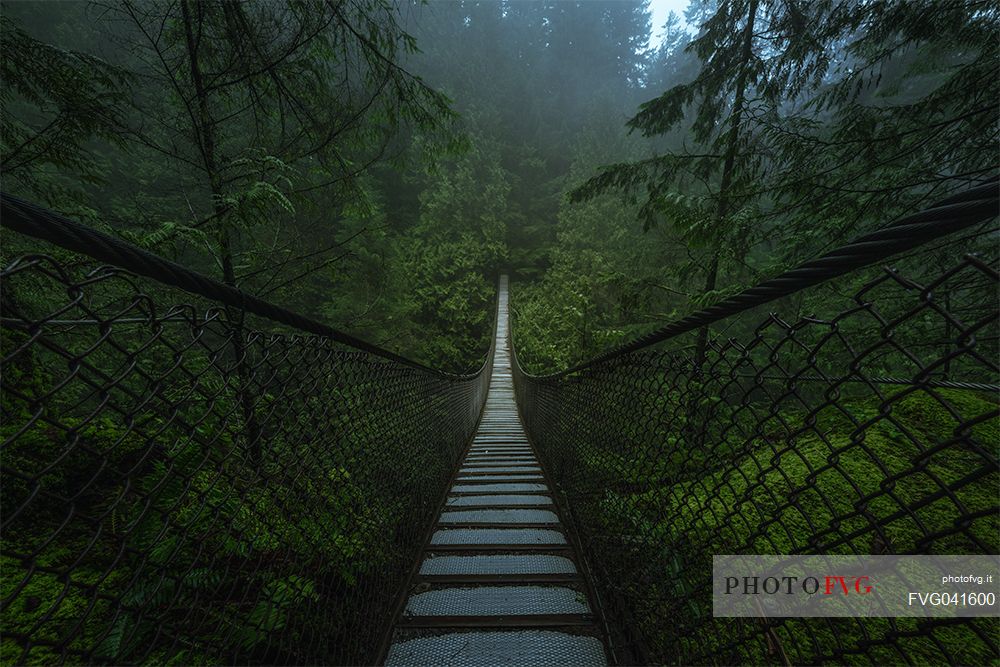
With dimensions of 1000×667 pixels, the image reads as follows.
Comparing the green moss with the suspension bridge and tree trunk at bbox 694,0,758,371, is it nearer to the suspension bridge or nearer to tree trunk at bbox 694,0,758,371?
the suspension bridge

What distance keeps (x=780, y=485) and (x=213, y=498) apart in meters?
2.35

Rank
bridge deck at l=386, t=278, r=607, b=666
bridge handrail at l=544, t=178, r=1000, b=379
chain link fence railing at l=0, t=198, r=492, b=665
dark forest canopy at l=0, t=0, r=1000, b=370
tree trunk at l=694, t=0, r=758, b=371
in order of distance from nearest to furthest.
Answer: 1. bridge handrail at l=544, t=178, r=1000, b=379
2. chain link fence railing at l=0, t=198, r=492, b=665
3. bridge deck at l=386, t=278, r=607, b=666
4. dark forest canopy at l=0, t=0, r=1000, b=370
5. tree trunk at l=694, t=0, r=758, b=371

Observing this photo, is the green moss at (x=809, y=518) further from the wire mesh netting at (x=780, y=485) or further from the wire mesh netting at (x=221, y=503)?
the wire mesh netting at (x=221, y=503)

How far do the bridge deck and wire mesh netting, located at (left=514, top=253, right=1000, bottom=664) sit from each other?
16 cm

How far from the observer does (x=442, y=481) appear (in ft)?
9.32

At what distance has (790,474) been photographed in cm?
178

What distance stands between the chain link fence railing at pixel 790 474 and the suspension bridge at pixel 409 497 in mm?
10

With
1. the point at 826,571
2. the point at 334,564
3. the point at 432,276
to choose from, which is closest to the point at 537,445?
the point at 334,564

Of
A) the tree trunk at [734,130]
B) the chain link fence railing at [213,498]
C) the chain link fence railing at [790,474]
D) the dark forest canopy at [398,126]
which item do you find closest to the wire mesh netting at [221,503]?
the chain link fence railing at [213,498]

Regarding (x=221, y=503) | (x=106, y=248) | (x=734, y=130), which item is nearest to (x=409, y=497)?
(x=221, y=503)

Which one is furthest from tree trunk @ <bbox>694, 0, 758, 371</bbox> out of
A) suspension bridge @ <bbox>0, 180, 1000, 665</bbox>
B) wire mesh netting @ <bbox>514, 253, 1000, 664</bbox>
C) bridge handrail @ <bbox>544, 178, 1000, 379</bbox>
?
bridge handrail @ <bbox>544, 178, 1000, 379</bbox>

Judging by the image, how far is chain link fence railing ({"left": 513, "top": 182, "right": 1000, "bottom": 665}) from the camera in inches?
21.0

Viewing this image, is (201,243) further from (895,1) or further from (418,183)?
(418,183)

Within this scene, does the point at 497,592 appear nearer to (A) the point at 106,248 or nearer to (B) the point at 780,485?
(B) the point at 780,485
